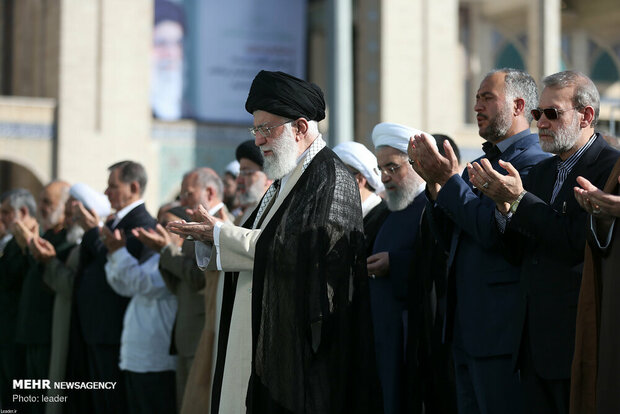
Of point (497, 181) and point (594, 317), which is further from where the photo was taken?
point (497, 181)

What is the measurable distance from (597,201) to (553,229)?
1.12 feet

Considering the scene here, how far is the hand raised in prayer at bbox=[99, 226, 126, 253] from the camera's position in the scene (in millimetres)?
5543

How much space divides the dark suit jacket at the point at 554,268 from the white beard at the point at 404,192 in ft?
3.93

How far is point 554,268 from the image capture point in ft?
11.2

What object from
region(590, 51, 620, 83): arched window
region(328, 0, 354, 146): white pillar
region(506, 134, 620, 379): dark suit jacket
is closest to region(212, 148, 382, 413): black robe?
region(506, 134, 620, 379): dark suit jacket

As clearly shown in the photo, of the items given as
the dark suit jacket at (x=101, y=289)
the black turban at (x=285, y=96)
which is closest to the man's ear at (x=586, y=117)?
the black turban at (x=285, y=96)

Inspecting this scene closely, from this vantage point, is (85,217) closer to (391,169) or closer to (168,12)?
(391,169)

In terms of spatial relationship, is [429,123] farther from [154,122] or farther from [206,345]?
[206,345]

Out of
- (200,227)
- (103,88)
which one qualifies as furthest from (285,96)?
(103,88)

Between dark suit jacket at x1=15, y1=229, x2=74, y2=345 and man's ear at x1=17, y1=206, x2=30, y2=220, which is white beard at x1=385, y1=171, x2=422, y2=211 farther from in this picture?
man's ear at x1=17, y1=206, x2=30, y2=220

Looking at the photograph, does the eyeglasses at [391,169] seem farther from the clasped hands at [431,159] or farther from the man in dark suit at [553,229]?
the man in dark suit at [553,229]

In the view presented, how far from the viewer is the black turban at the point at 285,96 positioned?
3676mm

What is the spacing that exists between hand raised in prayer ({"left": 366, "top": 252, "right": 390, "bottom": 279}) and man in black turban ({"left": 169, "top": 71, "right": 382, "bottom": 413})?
2.80 feet

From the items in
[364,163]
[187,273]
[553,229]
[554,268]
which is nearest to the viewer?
[553,229]
